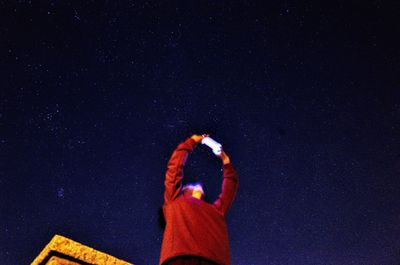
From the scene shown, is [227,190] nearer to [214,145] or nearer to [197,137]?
[214,145]

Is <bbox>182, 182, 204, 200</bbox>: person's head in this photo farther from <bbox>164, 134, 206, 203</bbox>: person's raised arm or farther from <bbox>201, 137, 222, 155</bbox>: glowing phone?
<bbox>201, 137, 222, 155</bbox>: glowing phone

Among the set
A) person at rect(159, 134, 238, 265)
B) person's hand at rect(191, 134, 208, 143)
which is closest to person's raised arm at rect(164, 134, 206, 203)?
person at rect(159, 134, 238, 265)

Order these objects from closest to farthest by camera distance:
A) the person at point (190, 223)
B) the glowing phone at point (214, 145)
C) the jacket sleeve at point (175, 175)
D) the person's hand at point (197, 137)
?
the person at point (190, 223), the jacket sleeve at point (175, 175), the person's hand at point (197, 137), the glowing phone at point (214, 145)

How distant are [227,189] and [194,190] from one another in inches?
17.1

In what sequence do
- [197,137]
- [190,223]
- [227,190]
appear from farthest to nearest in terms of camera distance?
[197,137]
[227,190]
[190,223]

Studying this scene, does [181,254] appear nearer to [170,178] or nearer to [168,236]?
[168,236]

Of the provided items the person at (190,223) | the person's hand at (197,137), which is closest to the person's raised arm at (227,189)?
the person at (190,223)

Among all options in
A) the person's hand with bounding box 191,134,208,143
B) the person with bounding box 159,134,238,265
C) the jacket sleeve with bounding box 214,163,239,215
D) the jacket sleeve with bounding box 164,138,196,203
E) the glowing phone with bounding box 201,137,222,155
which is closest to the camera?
the person with bounding box 159,134,238,265

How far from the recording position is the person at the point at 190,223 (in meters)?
2.66

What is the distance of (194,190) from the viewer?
352 centimetres

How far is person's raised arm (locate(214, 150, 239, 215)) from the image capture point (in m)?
3.52

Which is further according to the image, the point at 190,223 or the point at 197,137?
the point at 197,137

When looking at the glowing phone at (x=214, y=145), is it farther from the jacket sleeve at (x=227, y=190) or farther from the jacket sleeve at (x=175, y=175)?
the jacket sleeve at (x=175, y=175)

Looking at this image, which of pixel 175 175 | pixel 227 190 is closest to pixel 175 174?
pixel 175 175
